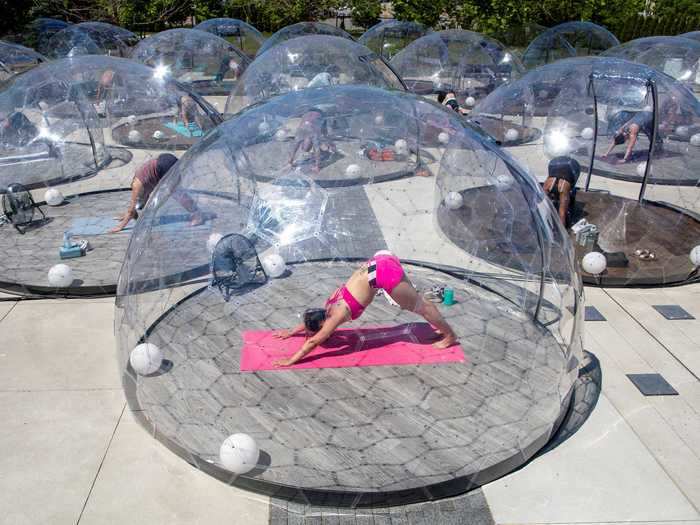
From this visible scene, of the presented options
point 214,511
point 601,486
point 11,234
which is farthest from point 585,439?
point 11,234

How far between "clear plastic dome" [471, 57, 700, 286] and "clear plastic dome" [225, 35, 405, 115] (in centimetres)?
415

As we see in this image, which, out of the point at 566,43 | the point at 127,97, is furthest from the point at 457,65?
the point at 127,97

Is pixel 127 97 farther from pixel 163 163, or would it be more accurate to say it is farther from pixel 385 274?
pixel 385 274

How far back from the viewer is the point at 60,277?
709 centimetres

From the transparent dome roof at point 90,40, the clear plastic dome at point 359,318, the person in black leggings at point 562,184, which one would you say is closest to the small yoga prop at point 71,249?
the clear plastic dome at point 359,318

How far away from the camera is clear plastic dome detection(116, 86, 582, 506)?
4.68 metres

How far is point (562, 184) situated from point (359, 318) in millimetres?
3838

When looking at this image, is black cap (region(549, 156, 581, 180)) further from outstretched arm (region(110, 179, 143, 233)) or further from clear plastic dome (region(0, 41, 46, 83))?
clear plastic dome (region(0, 41, 46, 83))

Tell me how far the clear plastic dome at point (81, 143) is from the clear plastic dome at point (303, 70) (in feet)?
6.85

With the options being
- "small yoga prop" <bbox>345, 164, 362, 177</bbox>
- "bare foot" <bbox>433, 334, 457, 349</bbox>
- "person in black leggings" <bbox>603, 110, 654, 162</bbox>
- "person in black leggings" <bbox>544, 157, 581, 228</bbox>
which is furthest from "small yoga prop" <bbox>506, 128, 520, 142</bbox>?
"bare foot" <bbox>433, 334, 457, 349</bbox>

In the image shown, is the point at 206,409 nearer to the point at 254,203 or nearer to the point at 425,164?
the point at 254,203

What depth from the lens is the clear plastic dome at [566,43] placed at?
73.8ft

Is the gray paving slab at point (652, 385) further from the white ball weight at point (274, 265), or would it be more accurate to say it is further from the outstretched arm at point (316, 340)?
the white ball weight at point (274, 265)

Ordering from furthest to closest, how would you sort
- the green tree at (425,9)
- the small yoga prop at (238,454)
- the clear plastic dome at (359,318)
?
1. the green tree at (425,9)
2. the clear plastic dome at (359,318)
3. the small yoga prop at (238,454)
